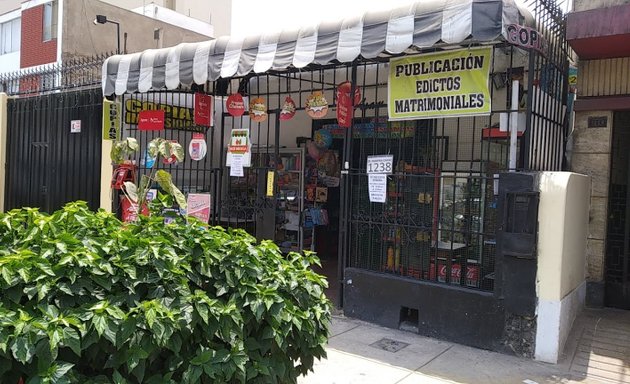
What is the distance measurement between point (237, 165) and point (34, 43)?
26772 mm

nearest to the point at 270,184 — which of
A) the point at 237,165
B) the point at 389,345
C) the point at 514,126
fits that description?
the point at 237,165

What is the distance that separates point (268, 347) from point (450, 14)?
3.88m

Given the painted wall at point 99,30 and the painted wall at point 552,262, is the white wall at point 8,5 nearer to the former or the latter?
the painted wall at point 99,30

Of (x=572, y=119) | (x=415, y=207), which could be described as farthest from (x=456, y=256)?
(x=572, y=119)

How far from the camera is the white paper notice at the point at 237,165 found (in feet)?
28.2

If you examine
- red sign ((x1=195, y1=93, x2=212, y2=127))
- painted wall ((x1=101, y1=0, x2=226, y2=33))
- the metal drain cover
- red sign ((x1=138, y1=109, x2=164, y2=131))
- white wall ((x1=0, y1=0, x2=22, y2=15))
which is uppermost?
painted wall ((x1=101, y1=0, x2=226, y2=33))

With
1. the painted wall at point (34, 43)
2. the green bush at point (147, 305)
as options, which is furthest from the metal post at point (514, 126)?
the painted wall at point (34, 43)

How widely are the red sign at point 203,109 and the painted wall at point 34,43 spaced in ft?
75.4

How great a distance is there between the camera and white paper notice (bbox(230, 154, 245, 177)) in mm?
8602

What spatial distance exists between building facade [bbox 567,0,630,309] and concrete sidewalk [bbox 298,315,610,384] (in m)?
2.74

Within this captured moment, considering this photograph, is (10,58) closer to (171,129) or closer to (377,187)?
(171,129)

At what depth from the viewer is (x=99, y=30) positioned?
2909 cm

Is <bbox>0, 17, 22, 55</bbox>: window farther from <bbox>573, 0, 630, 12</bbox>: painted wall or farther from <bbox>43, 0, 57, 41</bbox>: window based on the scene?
<bbox>573, 0, 630, 12</bbox>: painted wall

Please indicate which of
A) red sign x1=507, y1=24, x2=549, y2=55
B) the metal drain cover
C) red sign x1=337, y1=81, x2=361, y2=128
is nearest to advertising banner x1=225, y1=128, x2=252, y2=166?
red sign x1=337, y1=81, x2=361, y2=128
